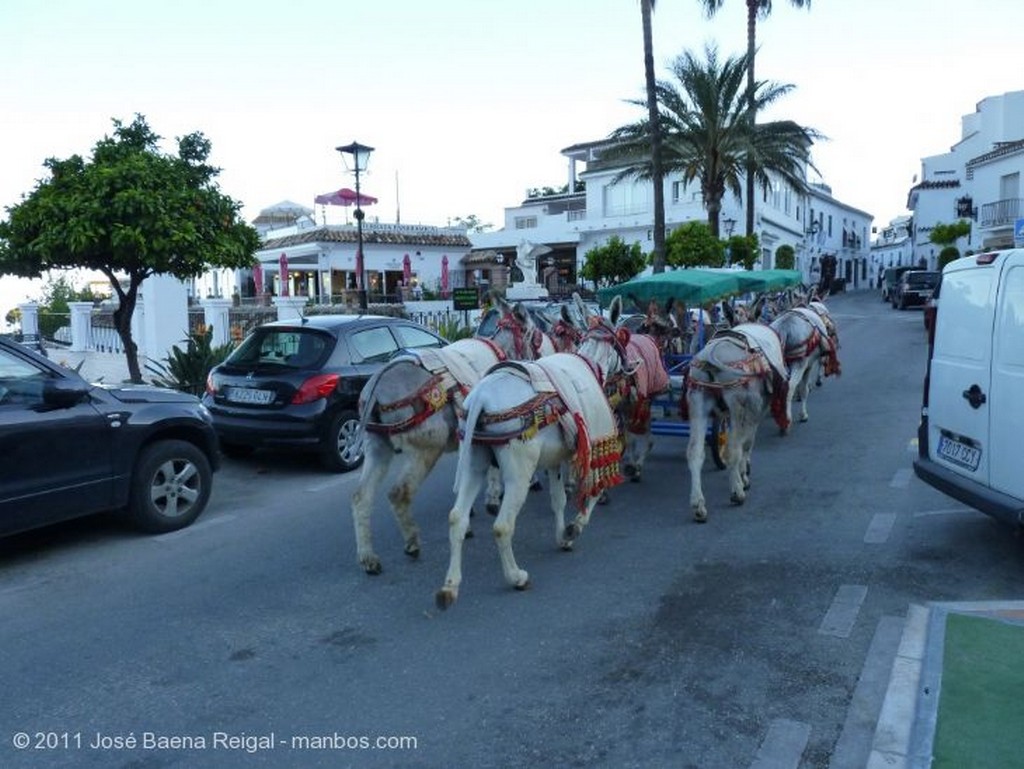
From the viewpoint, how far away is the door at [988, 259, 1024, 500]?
5199 mm

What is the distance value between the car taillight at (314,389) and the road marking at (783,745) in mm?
5764

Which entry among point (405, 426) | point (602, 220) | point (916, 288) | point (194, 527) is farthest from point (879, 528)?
point (602, 220)

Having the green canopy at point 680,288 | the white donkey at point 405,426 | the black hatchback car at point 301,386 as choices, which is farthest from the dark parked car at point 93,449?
the green canopy at point 680,288

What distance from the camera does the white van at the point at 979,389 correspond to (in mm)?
5246

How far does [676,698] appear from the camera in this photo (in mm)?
4012

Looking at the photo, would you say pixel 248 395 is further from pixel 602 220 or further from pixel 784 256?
pixel 784 256

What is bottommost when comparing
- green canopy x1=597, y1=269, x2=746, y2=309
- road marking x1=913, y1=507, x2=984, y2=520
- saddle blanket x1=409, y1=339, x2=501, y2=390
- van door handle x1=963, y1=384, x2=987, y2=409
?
road marking x1=913, y1=507, x2=984, y2=520

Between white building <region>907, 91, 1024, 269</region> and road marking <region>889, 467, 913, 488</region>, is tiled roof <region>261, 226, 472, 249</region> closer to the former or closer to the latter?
white building <region>907, 91, 1024, 269</region>

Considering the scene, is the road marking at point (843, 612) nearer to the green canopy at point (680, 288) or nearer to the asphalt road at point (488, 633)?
the asphalt road at point (488, 633)

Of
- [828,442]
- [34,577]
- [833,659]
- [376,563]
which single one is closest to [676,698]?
[833,659]

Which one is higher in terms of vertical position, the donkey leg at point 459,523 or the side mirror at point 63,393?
the side mirror at point 63,393

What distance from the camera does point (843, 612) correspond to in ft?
16.3

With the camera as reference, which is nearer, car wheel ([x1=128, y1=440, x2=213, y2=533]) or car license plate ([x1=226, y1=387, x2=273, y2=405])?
car wheel ([x1=128, y1=440, x2=213, y2=533])

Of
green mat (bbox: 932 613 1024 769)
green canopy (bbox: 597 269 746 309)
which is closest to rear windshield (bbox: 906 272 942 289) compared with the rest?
green canopy (bbox: 597 269 746 309)
